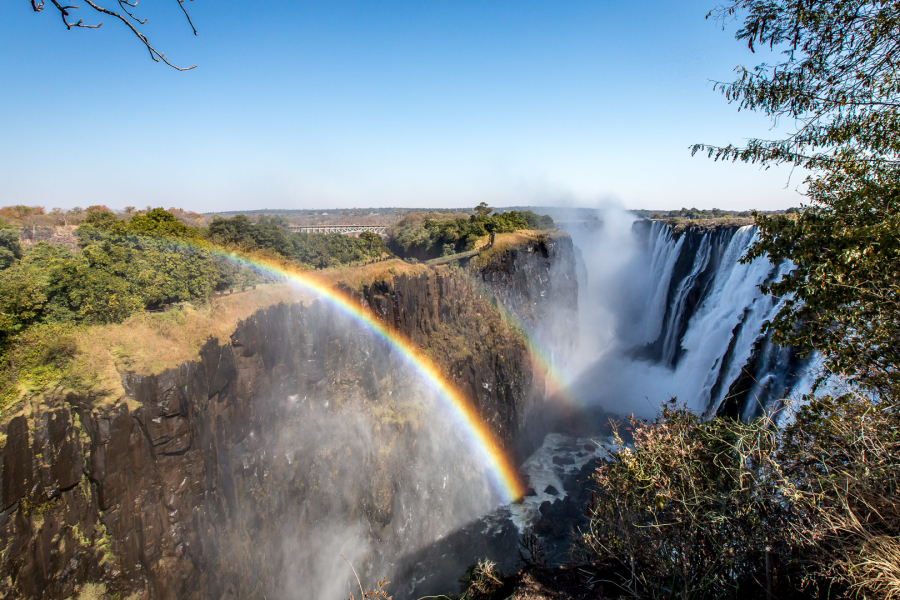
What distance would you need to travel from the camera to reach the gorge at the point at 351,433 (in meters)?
11.5

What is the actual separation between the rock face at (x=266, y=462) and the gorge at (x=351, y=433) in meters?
0.07

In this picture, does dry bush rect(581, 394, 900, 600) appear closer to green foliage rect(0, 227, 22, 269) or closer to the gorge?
the gorge

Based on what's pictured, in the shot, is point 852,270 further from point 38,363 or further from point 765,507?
point 38,363

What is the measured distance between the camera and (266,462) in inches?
689

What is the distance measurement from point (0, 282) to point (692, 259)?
46.9m

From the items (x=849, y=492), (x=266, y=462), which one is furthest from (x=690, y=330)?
(x=266, y=462)

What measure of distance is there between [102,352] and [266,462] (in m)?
8.03

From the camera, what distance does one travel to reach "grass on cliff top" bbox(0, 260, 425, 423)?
432 inches

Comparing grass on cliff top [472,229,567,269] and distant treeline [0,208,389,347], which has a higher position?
distant treeline [0,208,389,347]

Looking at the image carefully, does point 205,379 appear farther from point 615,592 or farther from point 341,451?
point 615,592

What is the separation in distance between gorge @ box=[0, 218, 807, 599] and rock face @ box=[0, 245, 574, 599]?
0.07 meters

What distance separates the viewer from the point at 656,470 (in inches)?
225

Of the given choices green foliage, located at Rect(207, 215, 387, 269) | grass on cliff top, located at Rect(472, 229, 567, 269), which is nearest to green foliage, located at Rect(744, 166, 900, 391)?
grass on cliff top, located at Rect(472, 229, 567, 269)

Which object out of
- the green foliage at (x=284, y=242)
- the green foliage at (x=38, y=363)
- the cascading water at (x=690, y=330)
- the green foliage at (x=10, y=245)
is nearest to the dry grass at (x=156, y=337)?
the green foliage at (x=38, y=363)
